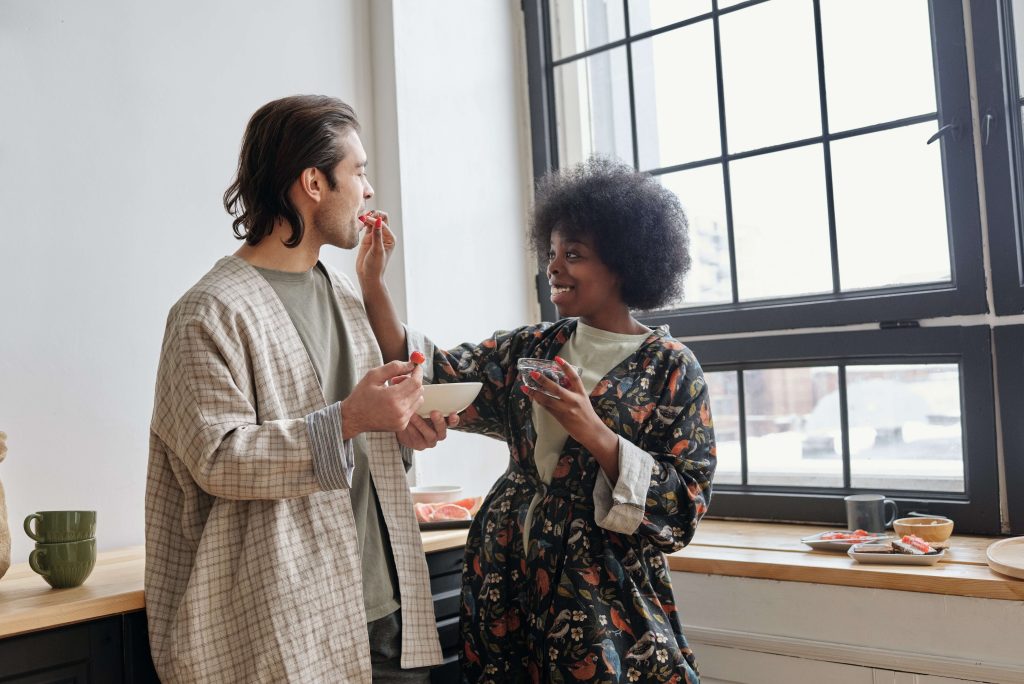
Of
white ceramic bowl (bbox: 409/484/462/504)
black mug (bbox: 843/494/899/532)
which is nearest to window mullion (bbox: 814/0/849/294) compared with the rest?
black mug (bbox: 843/494/899/532)

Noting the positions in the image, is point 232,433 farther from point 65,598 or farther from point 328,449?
point 65,598

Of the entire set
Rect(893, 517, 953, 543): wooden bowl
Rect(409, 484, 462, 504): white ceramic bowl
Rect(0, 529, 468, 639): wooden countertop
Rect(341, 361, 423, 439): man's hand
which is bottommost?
Rect(893, 517, 953, 543): wooden bowl

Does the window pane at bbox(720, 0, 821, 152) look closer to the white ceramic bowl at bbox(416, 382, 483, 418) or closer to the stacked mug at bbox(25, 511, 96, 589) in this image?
the white ceramic bowl at bbox(416, 382, 483, 418)

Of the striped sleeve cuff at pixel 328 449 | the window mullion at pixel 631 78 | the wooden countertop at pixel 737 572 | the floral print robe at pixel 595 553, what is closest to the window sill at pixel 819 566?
the wooden countertop at pixel 737 572

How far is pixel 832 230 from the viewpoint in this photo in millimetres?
2512

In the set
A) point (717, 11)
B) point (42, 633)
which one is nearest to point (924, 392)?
point (717, 11)

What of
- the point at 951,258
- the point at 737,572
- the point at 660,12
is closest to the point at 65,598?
the point at 737,572

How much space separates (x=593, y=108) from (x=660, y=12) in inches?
14.9

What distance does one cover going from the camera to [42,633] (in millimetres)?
1422

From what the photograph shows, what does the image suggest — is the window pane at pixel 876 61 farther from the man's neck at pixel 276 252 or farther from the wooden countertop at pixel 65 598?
the wooden countertop at pixel 65 598

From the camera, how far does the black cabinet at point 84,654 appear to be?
1396 millimetres

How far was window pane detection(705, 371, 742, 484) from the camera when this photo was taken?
2680 millimetres

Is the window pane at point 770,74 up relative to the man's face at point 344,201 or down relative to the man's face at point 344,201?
up

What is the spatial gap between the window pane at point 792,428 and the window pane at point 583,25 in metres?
1.22
